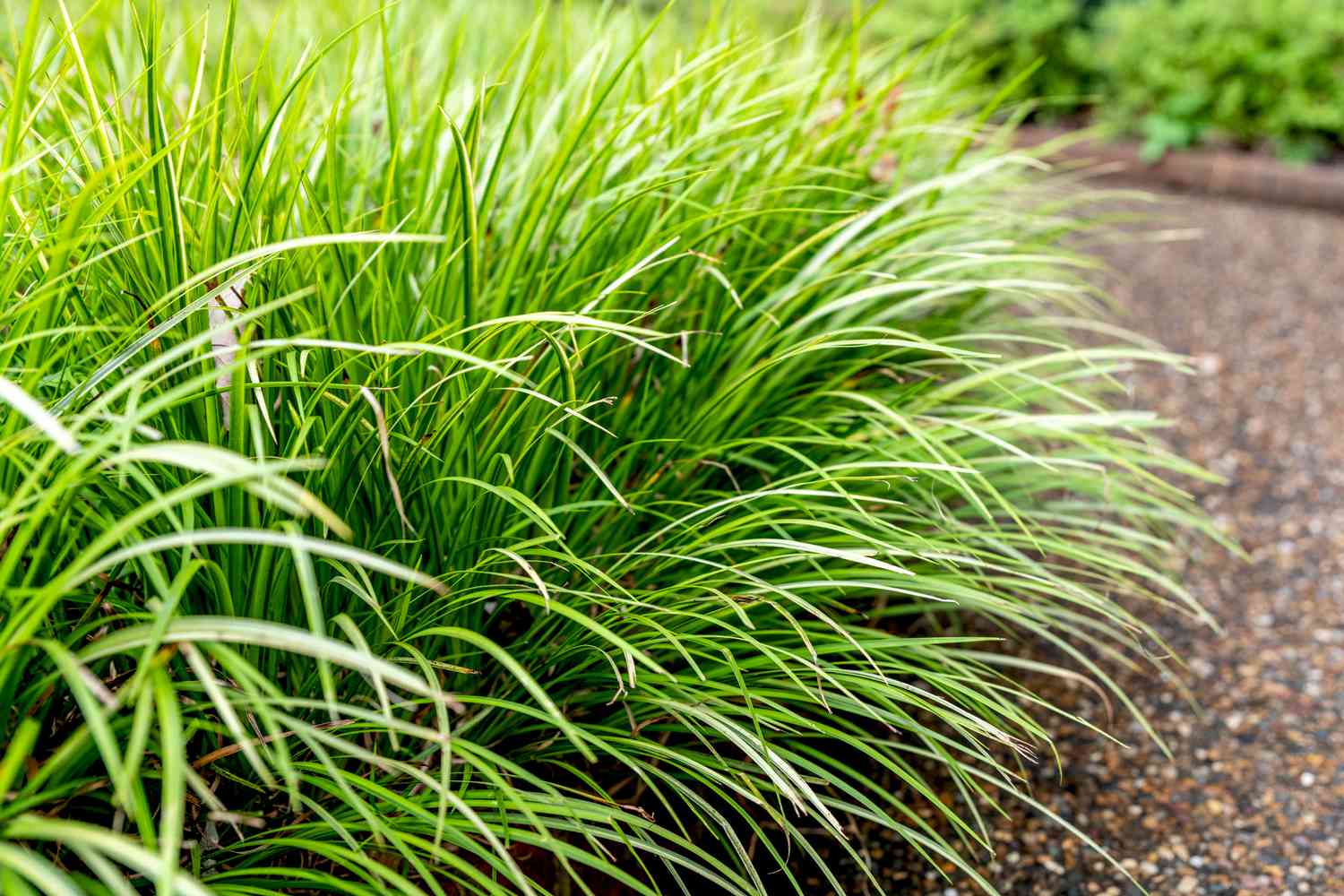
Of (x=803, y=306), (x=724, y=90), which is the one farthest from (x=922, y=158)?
(x=803, y=306)

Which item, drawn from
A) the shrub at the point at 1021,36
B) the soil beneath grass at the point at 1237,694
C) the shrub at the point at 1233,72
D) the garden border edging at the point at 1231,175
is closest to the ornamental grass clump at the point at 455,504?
the soil beneath grass at the point at 1237,694

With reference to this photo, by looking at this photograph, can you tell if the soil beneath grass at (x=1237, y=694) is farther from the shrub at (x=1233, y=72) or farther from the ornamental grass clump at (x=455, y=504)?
the shrub at (x=1233, y=72)

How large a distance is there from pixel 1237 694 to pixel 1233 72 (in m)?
4.26

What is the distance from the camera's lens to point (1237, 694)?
2188mm

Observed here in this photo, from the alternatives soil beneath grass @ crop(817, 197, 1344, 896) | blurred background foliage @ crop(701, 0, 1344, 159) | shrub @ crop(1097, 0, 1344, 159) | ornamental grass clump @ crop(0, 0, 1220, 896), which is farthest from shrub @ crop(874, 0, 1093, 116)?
ornamental grass clump @ crop(0, 0, 1220, 896)

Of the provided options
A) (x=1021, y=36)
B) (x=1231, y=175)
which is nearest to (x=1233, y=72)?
(x=1231, y=175)

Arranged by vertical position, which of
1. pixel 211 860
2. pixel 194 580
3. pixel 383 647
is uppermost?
pixel 194 580

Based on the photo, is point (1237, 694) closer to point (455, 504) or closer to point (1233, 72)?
point (455, 504)

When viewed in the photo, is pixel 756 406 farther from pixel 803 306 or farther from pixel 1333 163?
pixel 1333 163

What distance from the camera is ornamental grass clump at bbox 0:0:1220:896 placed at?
104cm

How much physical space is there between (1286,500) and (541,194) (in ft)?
7.28

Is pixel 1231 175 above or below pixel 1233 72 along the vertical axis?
below

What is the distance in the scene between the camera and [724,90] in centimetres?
223

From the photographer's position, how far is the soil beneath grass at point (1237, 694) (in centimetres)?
177
